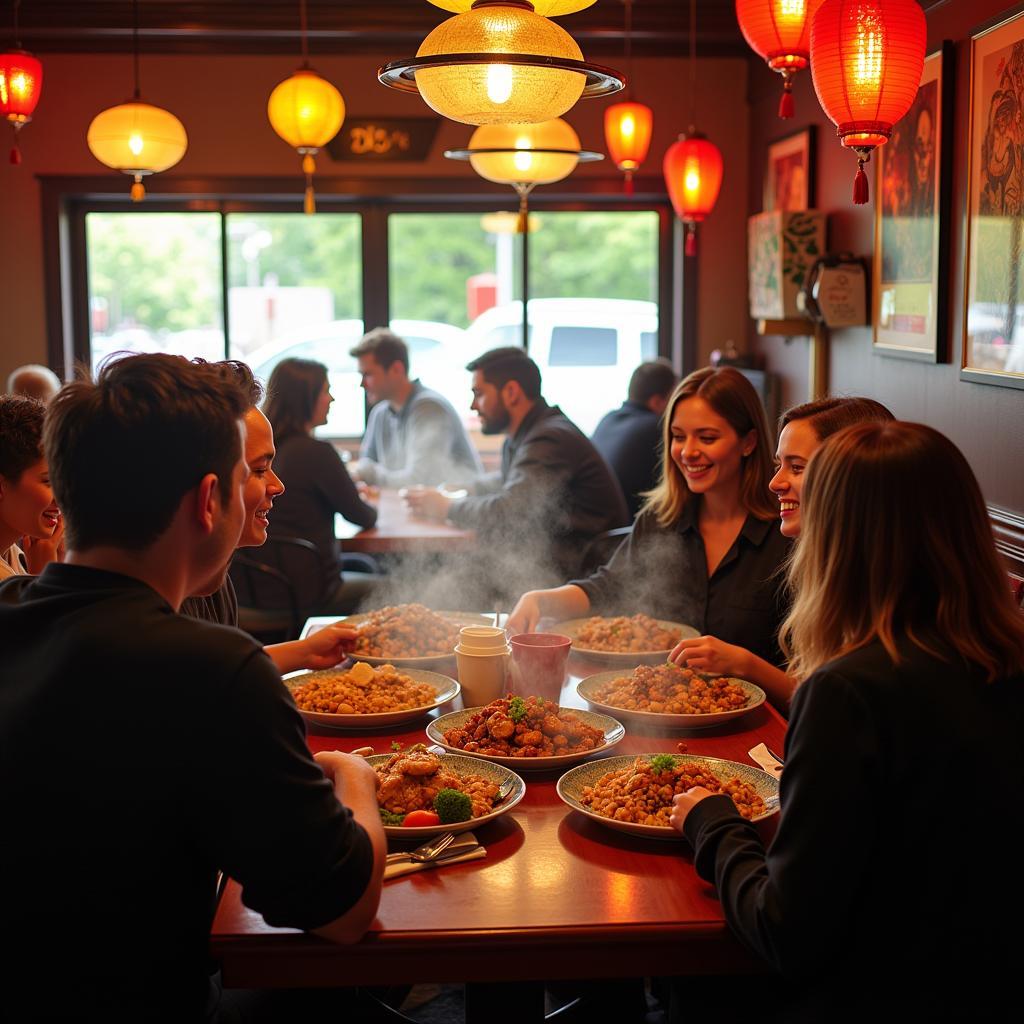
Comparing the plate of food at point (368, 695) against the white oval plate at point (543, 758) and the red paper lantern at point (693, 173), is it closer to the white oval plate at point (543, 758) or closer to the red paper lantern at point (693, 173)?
the white oval plate at point (543, 758)

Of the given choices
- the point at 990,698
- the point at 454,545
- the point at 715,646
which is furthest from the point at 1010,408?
the point at 990,698

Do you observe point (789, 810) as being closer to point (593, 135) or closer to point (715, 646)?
point (715, 646)

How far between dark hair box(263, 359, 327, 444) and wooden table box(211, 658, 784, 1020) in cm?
324

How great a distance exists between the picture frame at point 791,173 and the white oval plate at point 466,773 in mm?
4105

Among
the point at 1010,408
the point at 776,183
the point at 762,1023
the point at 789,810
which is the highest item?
the point at 776,183

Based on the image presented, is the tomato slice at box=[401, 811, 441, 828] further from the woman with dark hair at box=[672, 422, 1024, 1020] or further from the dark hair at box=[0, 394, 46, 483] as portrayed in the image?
the dark hair at box=[0, 394, 46, 483]

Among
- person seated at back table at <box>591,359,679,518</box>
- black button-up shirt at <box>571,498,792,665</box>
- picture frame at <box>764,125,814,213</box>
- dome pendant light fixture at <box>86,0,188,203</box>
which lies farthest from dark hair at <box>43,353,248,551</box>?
picture frame at <box>764,125,814,213</box>

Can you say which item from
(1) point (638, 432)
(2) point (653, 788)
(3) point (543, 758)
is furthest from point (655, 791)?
(1) point (638, 432)

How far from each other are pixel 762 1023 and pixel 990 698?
0.48 metres

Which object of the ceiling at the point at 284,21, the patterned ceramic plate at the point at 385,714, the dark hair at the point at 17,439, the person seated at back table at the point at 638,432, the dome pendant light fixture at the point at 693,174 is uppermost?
the ceiling at the point at 284,21

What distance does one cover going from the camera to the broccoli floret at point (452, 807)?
158 centimetres

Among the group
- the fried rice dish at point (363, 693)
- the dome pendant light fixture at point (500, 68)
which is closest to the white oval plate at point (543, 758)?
the fried rice dish at point (363, 693)

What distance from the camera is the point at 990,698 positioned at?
1.32 m

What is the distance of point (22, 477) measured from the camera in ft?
7.36
